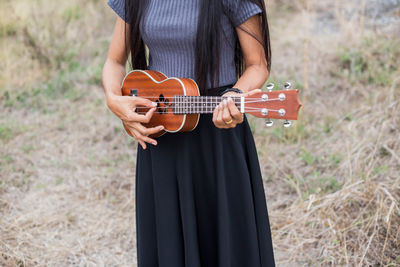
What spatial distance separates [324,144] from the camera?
4.02 metres

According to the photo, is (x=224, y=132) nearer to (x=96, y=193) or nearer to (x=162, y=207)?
(x=162, y=207)

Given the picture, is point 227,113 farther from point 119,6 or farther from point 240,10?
point 119,6

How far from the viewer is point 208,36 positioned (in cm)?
144

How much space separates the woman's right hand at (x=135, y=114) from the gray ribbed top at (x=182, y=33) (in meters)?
0.15

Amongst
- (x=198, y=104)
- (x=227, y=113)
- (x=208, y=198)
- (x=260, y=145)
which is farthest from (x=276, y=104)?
(x=260, y=145)

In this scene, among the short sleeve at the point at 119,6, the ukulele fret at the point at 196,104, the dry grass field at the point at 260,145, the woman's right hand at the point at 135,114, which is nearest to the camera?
the ukulele fret at the point at 196,104

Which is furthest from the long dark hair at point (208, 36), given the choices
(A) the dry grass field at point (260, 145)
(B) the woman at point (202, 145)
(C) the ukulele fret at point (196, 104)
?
(A) the dry grass field at point (260, 145)

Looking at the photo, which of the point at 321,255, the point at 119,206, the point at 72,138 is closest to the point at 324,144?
the point at 321,255

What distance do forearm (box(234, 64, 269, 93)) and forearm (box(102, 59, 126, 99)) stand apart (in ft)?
1.61

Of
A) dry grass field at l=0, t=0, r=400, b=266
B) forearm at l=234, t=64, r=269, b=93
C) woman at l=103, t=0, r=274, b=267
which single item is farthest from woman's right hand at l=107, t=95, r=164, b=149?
dry grass field at l=0, t=0, r=400, b=266

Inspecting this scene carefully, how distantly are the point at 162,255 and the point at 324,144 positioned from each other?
2.74m

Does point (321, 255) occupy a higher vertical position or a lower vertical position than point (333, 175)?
lower

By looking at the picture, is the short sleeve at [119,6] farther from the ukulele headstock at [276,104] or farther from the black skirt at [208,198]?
the ukulele headstock at [276,104]

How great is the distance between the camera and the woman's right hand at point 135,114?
1.50m
